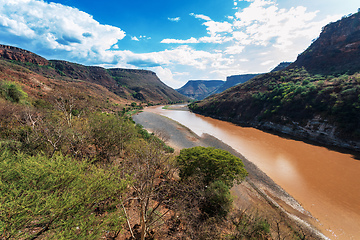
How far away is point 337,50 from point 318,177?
63648mm

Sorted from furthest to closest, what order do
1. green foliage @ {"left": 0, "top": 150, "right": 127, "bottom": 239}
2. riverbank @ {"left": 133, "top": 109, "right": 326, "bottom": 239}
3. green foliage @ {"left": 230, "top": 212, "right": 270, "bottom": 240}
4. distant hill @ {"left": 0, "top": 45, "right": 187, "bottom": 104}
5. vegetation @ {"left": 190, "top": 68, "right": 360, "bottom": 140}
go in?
distant hill @ {"left": 0, "top": 45, "right": 187, "bottom": 104} < vegetation @ {"left": 190, "top": 68, "right": 360, "bottom": 140} < riverbank @ {"left": 133, "top": 109, "right": 326, "bottom": 239} < green foliage @ {"left": 230, "top": 212, "right": 270, "bottom": 240} < green foliage @ {"left": 0, "top": 150, "right": 127, "bottom": 239}

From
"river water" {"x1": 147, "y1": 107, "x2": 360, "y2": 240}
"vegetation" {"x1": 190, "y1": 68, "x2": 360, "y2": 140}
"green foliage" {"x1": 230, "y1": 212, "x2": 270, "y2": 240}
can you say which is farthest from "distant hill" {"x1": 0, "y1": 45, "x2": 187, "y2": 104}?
Result: "green foliage" {"x1": 230, "y1": 212, "x2": 270, "y2": 240}

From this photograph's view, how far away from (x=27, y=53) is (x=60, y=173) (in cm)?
13635

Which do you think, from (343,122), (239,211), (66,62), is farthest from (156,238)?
(66,62)

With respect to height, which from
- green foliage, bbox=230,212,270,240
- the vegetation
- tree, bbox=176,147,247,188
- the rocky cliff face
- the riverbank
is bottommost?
the riverbank

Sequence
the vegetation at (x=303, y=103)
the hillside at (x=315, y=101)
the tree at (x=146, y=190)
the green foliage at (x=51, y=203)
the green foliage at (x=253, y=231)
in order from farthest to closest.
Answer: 1. the hillside at (x=315, y=101)
2. the vegetation at (x=303, y=103)
3. the green foliage at (x=253, y=231)
4. the tree at (x=146, y=190)
5. the green foliage at (x=51, y=203)

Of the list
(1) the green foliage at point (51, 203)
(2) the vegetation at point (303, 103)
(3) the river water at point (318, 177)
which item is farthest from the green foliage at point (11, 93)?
(2) the vegetation at point (303, 103)

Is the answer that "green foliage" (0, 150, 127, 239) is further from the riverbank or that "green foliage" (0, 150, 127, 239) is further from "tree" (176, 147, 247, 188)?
the riverbank

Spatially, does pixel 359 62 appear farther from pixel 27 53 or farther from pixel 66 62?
pixel 66 62

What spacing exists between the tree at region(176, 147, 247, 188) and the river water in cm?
757

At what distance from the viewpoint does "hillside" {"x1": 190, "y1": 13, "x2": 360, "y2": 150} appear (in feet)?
87.7

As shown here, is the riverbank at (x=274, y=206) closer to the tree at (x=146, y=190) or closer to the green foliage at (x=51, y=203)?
the tree at (x=146, y=190)

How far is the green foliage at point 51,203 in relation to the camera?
4.31 metres

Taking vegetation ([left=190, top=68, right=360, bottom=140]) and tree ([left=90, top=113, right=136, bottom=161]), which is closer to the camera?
tree ([left=90, top=113, right=136, bottom=161])
